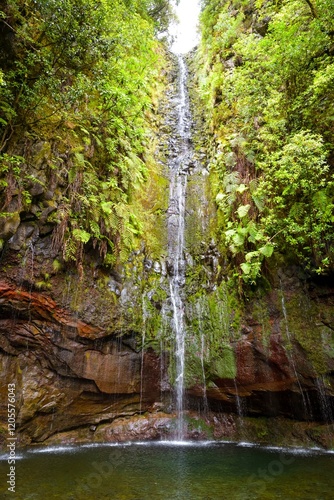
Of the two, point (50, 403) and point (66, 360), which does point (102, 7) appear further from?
point (50, 403)

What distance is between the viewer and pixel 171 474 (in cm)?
554

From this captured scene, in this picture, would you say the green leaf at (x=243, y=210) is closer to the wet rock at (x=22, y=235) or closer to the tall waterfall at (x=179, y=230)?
the tall waterfall at (x=179, y=230)

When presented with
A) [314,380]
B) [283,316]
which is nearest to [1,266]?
[283,316]

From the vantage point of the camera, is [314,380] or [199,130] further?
[199,130]

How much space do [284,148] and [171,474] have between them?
285 inches

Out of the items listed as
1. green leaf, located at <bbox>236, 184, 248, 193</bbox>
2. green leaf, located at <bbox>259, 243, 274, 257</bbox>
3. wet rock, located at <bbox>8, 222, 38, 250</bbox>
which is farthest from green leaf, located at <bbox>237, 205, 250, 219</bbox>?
wet rock, located at <bbox>8, 222, 38, 250</bbox>

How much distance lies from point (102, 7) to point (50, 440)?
1124 centimetres

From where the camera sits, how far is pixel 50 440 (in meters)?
7.64

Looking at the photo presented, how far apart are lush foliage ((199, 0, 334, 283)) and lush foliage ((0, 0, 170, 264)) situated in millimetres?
3496

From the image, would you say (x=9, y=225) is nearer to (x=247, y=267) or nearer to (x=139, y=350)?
(x=139, y=350)

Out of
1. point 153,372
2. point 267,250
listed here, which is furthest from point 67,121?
point 153,372

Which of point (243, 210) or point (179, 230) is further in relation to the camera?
point (179, 230)

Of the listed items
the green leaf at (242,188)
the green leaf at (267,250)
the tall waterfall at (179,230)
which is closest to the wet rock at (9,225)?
the tall waterfall at (179,230)

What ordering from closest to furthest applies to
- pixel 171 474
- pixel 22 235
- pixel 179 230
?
1. pixel 171 474
2. pixel 22 235
3. pixel 179 230
